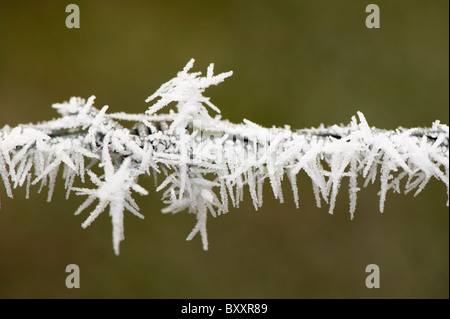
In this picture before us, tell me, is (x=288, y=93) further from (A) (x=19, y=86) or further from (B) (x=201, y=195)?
(B) (x=201, y=195)

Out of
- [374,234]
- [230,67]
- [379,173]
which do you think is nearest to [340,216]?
[374,234]

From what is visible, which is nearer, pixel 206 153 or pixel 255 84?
pixel 206 153

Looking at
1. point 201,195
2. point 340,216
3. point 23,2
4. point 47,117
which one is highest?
point 23,2

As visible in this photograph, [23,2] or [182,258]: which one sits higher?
[23,2]

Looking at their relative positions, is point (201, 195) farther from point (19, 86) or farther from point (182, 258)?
point (19, 86)

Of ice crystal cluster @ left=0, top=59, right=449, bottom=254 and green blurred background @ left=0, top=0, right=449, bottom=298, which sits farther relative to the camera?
green blurred background @ left=0, top=0, right=449, bottom=298

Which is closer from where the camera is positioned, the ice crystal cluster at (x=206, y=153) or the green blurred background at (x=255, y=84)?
the ice crystal cluster at (x=206, y=153)

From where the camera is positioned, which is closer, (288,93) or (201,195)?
(201,195)

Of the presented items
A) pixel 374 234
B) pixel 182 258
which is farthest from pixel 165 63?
pixel 374 234
